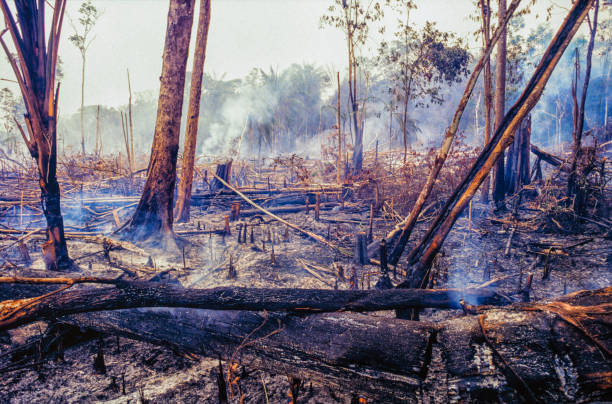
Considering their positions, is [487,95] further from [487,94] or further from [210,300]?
[210,300]

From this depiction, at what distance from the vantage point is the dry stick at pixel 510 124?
7.80ft

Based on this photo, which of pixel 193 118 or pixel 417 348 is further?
pixel 193 118

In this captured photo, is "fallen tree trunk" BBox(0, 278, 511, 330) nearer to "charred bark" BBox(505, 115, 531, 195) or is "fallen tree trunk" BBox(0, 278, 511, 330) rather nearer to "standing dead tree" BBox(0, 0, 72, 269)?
"standing dead tree" BBox(0, 0, 72, 269)

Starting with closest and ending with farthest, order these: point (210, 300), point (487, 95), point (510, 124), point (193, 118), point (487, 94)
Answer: point (210, 300) < point (510, 124) < point (193, 118) < point (487, 95) < point (487, 94)

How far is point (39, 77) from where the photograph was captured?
309 centimetres

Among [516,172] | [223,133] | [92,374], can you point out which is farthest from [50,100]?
[223,133]

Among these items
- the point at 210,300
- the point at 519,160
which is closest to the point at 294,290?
the point at 210,300

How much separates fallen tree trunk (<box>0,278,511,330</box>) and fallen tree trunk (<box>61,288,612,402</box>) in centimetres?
8

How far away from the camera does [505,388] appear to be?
120 cm

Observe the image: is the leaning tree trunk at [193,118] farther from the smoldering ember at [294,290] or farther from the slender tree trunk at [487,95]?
the slender tree trunk at [487,95]

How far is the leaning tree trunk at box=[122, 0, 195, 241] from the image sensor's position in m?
5.08

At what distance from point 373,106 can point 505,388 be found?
3819 cm

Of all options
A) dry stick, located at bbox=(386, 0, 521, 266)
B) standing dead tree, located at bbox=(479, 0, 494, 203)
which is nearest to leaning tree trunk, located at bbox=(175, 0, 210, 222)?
dry stick, located at bbox=(386, 0, 521, 266)

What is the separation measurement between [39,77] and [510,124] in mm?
4581
